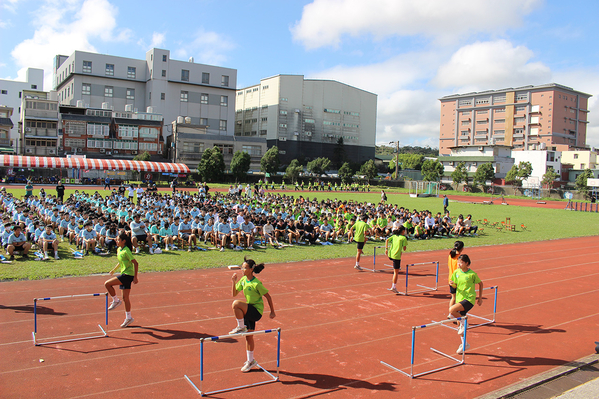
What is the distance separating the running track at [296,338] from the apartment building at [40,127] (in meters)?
69.7

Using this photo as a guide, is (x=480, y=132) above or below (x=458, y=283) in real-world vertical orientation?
above

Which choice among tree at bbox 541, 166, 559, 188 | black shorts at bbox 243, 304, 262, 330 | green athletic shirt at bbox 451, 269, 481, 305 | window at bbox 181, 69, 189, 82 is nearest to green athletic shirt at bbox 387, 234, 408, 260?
green athletic shirt at bbox 451, 269, 481, 305

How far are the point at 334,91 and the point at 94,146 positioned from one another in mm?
64120

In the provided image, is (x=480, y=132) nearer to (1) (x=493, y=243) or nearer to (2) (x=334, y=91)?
(2) (x=334, y=91)

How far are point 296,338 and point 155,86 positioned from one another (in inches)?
3672

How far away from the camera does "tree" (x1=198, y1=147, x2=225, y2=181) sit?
6769 cm

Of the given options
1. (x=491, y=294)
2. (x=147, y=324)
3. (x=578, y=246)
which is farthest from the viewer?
(x=578, y=246)

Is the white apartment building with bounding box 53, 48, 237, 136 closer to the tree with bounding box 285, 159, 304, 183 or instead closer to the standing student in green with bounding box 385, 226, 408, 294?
the tree with bounding box 285, 159, 304, 183

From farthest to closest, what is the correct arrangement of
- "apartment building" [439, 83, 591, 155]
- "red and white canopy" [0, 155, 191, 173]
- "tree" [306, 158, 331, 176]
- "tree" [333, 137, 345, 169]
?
1. "tree" [333, 137, 345, 169]
2. "apartment building" [439, 83, 591, 155]
3. "tree" [306, 158, 331, 176]
4. "red and white canopy" [0, 155, 191, 173]

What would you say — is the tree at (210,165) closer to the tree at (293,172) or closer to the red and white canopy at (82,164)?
the red and white canopy at (82,164)

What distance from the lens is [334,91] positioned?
11081cm

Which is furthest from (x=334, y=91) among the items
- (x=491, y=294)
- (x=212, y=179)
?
(x=491, y=294)

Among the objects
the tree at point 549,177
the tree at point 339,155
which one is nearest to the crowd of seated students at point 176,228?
the tree at point 549,177

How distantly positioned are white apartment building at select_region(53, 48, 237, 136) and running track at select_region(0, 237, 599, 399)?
82.1 m
